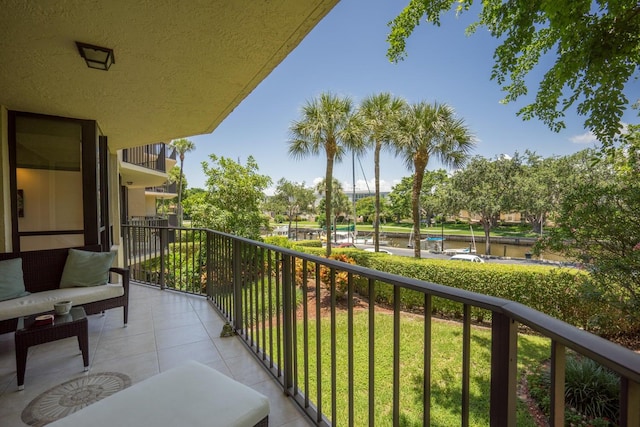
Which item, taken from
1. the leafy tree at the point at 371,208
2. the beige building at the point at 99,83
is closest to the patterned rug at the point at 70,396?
the beige building at the point at 99,83

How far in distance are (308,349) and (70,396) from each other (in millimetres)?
1913

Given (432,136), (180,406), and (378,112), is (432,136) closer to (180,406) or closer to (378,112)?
(378,112)

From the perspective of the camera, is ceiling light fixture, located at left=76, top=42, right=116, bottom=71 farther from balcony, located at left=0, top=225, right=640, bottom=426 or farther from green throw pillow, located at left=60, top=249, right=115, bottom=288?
green throw pillow, located at left=60, top=249, right=115, bottom=288

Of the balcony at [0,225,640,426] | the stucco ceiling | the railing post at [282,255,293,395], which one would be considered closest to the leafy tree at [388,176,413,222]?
the balcony at [0,225,640,426]

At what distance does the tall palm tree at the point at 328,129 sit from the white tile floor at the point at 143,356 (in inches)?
315

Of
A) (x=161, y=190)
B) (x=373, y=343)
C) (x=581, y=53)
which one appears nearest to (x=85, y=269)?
(x=373, y=343)

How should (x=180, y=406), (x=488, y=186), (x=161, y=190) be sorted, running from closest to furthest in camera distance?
(x=180, y=406) → (x=161, y=190) → (x=488, y=186)

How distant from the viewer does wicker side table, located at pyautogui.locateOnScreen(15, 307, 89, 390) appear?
209 centimetres

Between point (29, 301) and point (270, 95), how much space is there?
1452 centimetres

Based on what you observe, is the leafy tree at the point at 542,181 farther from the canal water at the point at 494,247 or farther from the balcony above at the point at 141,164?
the balcony above at the point at 141,164

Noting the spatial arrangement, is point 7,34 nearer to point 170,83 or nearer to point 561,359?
point 170,83

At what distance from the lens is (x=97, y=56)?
7.15ft

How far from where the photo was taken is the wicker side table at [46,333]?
209 cm

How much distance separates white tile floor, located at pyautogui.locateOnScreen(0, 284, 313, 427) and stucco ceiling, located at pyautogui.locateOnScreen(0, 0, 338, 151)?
245cm
